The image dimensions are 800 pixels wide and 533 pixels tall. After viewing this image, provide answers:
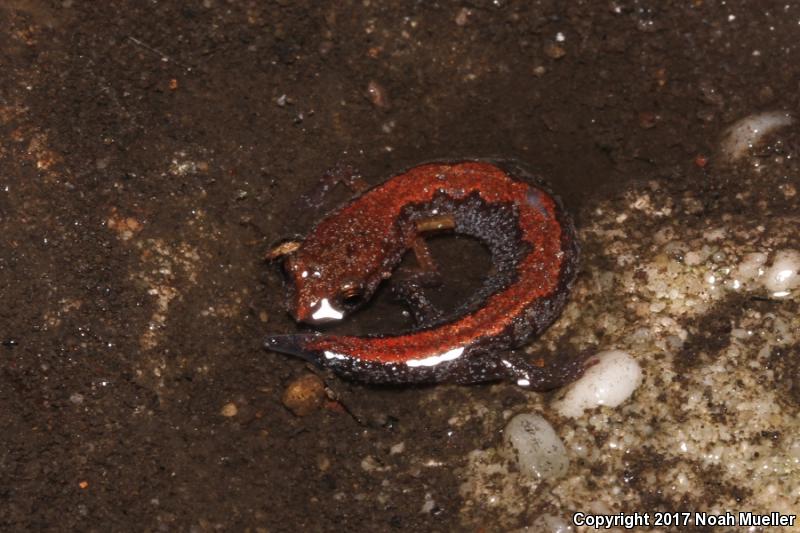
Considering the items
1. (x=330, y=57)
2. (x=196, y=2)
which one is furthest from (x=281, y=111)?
(x=196, y=2)

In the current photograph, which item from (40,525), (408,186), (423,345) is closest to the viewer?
(40,525)

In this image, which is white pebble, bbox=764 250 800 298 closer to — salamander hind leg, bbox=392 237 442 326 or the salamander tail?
salamander hind leg, bbox=392 237 442 326

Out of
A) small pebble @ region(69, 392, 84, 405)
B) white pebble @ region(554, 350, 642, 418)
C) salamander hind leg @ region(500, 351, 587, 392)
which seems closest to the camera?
small pebble @ region(69, 392, 84, 405)

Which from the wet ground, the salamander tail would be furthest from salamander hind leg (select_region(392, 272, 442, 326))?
the salamander tail

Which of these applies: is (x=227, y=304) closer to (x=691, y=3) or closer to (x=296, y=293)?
(x=296, y=293)

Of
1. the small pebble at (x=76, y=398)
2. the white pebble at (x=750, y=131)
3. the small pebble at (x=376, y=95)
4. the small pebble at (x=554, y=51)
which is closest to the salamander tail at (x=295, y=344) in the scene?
the small pebble at (x=76, y=398)

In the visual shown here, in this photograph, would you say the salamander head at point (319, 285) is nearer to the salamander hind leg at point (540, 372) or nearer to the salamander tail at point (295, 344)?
the salamander tail at point (295, 344)
